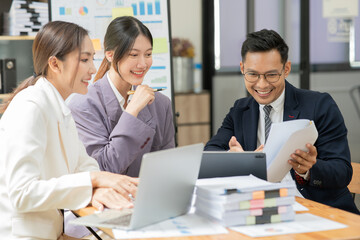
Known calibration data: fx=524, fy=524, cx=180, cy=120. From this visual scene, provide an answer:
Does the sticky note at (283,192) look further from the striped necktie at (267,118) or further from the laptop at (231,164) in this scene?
the striped necktie at (267,118)

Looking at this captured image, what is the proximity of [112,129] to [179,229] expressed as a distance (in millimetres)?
1130

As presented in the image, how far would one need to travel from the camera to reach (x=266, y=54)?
238 cm

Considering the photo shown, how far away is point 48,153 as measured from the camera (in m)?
1.80

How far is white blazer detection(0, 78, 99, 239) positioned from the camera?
1625 millimetres

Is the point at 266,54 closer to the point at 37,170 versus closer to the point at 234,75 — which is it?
the point at 37,170

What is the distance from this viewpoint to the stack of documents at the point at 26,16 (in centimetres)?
416

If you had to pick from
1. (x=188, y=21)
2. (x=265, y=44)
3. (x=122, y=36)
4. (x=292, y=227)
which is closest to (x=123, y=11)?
(x=122, y=36)

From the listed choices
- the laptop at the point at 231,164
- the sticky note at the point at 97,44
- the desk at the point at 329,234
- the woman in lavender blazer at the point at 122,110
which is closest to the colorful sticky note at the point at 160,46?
the sticky note at the point at 97,44

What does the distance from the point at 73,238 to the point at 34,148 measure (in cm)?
55

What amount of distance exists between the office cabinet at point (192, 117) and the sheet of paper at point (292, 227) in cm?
431

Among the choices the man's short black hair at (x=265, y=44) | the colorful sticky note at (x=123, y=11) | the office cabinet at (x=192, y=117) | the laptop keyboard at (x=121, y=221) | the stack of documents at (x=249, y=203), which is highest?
the colorful sticky note at (x=123, y=11)

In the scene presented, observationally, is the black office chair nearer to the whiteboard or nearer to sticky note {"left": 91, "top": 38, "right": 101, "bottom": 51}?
the whiteboard

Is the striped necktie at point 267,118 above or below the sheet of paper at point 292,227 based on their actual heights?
above

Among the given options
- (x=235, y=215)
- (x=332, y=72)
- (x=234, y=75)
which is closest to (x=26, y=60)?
(x=234, y=75)
